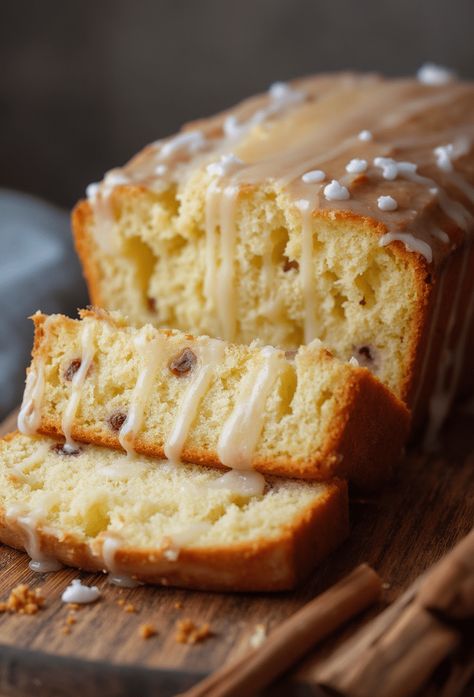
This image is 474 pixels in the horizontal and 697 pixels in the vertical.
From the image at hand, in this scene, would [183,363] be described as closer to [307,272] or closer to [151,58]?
[307,272]

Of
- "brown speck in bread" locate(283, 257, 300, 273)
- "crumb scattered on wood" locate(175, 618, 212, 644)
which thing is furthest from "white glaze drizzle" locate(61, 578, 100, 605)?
"brown speck in bread" locate(283, 257, 300, 273)

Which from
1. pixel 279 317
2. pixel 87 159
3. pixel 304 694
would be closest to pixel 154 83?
pixel 87 159

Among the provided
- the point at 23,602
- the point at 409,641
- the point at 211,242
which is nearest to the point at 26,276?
the point at 211,242

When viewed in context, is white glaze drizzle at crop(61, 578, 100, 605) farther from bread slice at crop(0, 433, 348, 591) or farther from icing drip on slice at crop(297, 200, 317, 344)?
icing drip on slice at crop(297, 200, 317, 344)

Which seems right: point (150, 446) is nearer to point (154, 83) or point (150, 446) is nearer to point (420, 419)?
point (420, 419)

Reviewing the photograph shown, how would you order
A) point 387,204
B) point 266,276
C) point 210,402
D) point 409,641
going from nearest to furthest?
point 409,641, point 210,402, point 387,204, point 266,276
